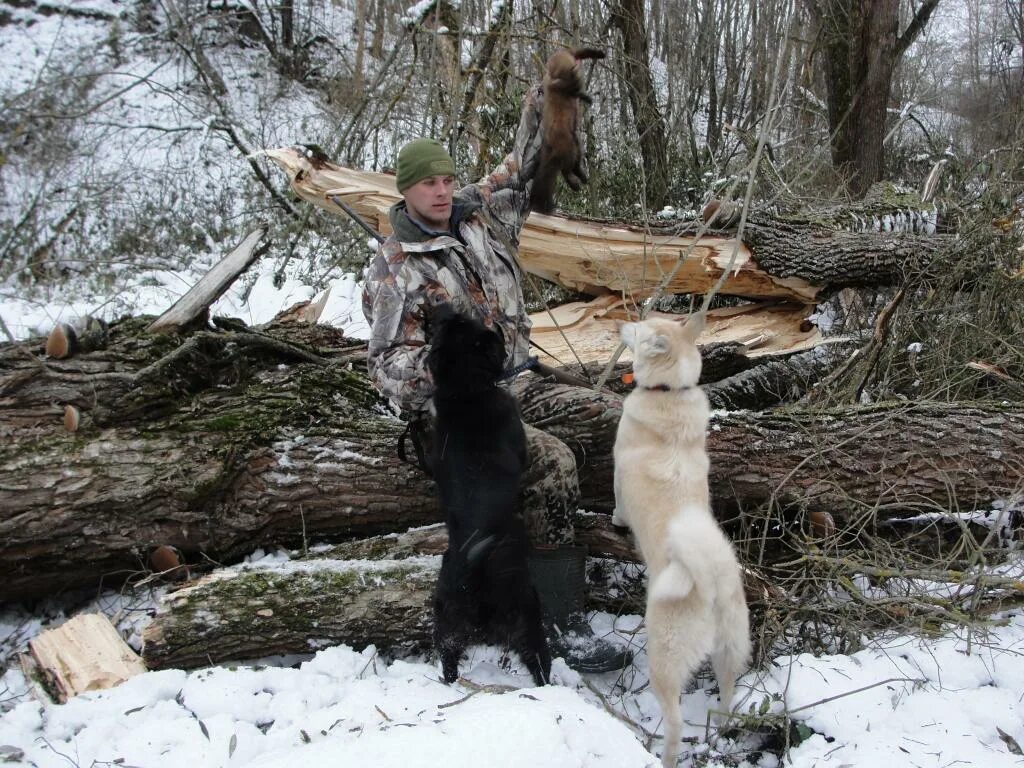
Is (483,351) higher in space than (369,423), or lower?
higher

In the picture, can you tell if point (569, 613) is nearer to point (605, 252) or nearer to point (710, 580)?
point (710, 580)

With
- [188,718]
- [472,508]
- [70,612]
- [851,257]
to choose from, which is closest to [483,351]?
[472,508]

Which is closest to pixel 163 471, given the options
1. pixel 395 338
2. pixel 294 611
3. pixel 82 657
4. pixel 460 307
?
pixel 82 657

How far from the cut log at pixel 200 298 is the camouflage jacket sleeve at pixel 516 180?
5.41ft

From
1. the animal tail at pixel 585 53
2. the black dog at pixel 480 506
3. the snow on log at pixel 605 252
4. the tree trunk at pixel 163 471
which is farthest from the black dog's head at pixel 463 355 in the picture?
the snow on log at pixel 605 252

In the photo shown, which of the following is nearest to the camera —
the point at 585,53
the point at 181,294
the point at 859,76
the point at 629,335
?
the point at 629,335

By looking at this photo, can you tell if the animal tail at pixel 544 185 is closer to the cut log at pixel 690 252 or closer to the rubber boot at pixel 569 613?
the cut log at pixel 690 252

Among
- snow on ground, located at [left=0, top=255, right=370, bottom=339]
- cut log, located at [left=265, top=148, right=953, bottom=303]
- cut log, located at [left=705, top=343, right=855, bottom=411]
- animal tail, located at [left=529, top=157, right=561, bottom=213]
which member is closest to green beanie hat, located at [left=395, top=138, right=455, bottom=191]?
animal tail, located at [left=529, top=157, right=561, bottom=213]

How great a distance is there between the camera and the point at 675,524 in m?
2.48

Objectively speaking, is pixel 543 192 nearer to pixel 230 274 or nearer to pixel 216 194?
pixel 230 274

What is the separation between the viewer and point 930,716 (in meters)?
2.59

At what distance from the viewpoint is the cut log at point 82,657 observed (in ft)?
9.38

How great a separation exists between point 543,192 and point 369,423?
1.56 metres

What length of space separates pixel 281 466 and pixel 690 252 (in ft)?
10.6
